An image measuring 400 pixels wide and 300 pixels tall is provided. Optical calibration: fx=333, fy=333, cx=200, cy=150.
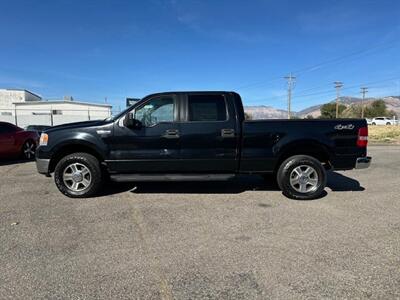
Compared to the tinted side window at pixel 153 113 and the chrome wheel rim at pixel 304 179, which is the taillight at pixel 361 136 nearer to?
the chrome wheel rim at pixel 304 179

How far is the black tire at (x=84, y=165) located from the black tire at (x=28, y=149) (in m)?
6.57

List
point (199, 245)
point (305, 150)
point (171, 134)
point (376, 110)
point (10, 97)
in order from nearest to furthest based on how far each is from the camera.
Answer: point (199, 245) < point (171, 134) < point (305, 150) < point (10, 97) < point (376, 110)

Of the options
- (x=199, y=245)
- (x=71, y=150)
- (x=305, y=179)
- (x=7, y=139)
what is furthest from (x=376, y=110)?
(x=199, y=245)

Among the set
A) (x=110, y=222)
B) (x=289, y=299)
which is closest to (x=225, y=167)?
(x=110, y=222)

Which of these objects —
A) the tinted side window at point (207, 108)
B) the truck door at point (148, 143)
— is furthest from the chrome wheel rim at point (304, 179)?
the truck door at point (148, 143)

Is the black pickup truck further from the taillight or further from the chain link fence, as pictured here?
the chain link fence

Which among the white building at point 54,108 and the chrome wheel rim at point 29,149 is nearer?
the chrome wheel rim at point 29,149

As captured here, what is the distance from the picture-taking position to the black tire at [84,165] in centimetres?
613

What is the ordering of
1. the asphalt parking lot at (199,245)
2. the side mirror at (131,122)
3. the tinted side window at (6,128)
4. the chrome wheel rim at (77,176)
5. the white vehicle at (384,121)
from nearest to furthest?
the asphalt parking lot at (199,245) → the side mirror at (131,122) → the chrome wheel rim at (77,176) → the tinted side window at (6,128) → the white vehicle at (384,121)

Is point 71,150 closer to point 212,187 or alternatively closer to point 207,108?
point 207,108

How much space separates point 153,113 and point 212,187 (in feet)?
6.79

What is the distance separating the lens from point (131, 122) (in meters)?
5.94

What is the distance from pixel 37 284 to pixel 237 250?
2.09m

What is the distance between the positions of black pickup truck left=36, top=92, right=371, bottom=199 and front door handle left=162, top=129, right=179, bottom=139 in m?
0.02
